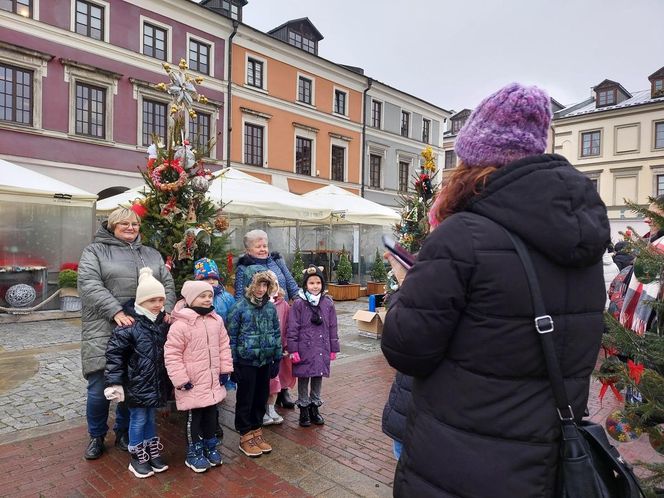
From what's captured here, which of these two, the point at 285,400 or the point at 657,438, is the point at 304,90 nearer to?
the point at 285,400

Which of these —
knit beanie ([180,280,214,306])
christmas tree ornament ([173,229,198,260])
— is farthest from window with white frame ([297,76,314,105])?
knit beanie ([180,280,214,306])

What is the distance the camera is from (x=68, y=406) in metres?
5.17

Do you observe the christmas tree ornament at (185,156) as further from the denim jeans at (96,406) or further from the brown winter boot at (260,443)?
the brown winter boot at (260,443)

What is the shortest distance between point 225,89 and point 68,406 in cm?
1971

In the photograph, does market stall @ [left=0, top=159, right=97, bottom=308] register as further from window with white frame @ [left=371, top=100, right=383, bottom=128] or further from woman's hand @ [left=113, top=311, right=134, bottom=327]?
window with white frame @ [left=371, top=100, right=383, bottom=128]

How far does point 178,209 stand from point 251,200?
6.34 meters

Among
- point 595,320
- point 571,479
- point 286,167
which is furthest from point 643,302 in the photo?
point 286,167

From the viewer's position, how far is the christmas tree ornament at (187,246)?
500cm

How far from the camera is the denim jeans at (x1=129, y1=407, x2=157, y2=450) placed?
12.4 ft

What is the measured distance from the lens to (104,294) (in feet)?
13.1

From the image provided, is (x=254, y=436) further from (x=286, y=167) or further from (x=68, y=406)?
(x=286, y=167)

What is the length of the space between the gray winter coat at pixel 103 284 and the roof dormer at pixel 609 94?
4364 centimetres

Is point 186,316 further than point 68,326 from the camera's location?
No

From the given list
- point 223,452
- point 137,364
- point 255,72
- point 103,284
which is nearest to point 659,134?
point 255,72
